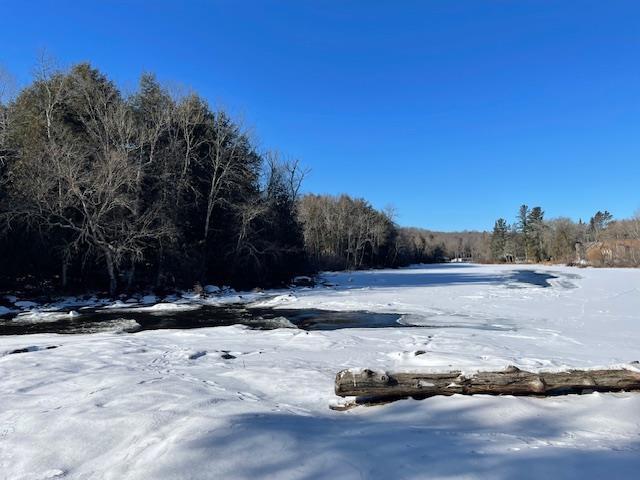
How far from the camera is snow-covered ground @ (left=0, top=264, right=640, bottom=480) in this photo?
131 inches

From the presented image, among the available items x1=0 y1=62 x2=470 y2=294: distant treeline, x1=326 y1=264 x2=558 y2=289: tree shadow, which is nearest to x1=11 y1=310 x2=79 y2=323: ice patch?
x1=0 y1=62 x2=470 y2=294: distant treeline

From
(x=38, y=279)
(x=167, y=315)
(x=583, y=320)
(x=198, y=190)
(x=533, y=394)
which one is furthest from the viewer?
(x=198, y=190)

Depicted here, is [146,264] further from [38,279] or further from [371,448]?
[371,448]

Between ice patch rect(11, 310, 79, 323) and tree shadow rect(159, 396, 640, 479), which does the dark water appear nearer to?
ice patch rect(11, 310, 79, 323)

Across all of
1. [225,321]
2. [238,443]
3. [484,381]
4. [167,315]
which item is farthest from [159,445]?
[167,315]

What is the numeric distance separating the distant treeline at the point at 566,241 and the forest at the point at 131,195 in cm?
6595

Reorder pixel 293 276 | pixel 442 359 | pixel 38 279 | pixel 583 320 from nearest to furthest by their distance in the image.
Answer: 1. pixel 442 359
2. pixel 583 320
3. pixel 38 279
4. pixel 293 276

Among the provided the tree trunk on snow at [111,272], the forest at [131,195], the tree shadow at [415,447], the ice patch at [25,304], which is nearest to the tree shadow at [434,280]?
the forest at [131,195]

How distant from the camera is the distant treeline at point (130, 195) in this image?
23328mm

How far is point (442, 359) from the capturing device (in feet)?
26.5

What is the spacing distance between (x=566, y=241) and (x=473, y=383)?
106 m

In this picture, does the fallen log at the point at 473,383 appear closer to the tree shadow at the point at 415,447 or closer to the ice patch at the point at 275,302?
the tree shadow at the point at 415,447

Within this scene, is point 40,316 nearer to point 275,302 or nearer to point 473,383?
point 275,302

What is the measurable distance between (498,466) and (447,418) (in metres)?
1.50
